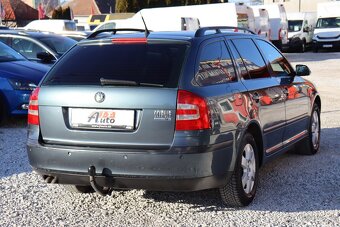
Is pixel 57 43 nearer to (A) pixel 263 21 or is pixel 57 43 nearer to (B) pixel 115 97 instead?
(B) pixel 115 97

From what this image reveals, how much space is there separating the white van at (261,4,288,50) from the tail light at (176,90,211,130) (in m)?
27.5

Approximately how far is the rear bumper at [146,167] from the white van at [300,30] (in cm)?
3157

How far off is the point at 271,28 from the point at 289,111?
86.1 feet

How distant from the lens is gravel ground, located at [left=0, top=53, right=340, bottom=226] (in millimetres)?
4926

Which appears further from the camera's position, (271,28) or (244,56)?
(271,28)

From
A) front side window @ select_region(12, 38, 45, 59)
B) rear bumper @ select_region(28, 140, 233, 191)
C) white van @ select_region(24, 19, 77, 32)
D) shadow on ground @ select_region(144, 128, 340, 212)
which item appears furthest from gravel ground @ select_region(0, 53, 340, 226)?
white van @ select_region(24, 19, 77, 32)

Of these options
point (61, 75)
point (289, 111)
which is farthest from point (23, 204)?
point (289, 111)

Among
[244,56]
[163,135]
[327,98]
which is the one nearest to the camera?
[163,135]

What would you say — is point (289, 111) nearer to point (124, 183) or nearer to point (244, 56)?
point (244, 56)

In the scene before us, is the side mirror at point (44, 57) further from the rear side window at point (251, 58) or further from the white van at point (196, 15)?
the white van at point (196, 15)

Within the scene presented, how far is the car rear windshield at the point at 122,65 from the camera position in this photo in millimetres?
4781

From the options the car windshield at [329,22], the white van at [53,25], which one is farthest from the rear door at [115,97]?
the car windshield at [329,22]

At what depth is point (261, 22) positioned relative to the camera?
29.1 m

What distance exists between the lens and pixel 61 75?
5.11 meters
